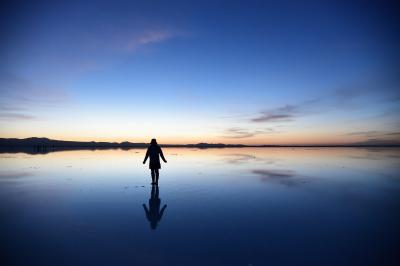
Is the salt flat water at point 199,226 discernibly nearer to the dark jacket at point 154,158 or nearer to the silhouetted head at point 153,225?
the silhouetted head at point 153,225

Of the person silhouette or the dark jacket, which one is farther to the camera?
the dark jacket

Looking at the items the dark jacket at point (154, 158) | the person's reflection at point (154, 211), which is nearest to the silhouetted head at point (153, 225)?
Answer: the person's reflection at point (154, 211)

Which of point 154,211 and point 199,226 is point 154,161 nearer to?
point 154,211

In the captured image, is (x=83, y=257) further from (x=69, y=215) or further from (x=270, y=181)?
(x=270, y=181)

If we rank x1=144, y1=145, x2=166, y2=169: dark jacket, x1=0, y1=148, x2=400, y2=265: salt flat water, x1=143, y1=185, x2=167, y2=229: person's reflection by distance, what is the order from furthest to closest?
x1=144, y1=145, x2=166, y2=169: dark jacket → x1=143, y1=185, x2=167, y2=229: person's reflection → x1=0, y1=148, x2=400, y2=265: salt flat water

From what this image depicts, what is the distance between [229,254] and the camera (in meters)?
4.95

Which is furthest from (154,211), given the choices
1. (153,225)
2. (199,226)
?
(199,226)

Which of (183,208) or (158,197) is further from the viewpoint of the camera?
(158,197)

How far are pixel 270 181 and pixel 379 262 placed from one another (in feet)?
30.8

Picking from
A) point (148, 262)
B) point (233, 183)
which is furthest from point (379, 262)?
point (233, 183)

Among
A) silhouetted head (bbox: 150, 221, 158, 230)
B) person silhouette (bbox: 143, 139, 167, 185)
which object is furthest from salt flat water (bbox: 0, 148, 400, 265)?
person silhouette (bbox: 143, 139, 167, 185)

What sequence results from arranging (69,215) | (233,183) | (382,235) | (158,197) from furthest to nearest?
(233,183), (158,197), (69,215), (382,235)

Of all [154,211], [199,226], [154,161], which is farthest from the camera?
[154,161]

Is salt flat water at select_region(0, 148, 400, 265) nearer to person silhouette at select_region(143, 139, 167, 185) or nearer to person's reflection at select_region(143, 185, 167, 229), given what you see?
person's reflection at select_region(143, 185, 167, 229)
